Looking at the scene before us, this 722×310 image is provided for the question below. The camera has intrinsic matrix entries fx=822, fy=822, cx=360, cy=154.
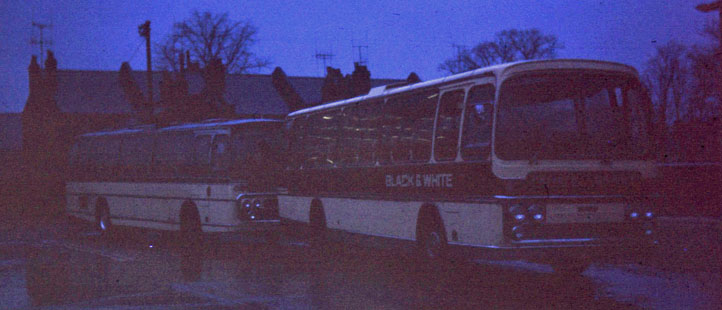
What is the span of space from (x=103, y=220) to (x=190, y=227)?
598cm

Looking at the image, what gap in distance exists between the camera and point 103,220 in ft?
78.1

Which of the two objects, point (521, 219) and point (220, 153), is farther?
point (220, 153)

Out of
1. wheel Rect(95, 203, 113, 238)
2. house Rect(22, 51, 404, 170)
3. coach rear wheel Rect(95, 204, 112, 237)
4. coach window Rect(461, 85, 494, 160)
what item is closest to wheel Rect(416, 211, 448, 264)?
coach window Rect(461, 85, 494, 160)

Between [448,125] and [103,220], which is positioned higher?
[448,125]

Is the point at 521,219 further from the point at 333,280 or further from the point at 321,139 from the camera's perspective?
the point at 321,139

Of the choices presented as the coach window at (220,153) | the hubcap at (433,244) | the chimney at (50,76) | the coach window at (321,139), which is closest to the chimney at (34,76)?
the chimney at (50,76)

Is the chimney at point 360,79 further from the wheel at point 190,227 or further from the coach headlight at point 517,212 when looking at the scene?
the coach headlight at point 517,212

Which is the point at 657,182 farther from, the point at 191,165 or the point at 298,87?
the point at 298,87

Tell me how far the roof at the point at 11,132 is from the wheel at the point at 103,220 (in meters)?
60.1

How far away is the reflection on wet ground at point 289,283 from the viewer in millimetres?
9789

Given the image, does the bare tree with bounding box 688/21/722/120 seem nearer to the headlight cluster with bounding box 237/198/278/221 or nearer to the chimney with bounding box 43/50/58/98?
the headlight cluster with bounding box 237/198/278/221

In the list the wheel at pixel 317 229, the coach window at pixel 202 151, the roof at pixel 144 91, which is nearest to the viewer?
the wheel at pixel 317 229

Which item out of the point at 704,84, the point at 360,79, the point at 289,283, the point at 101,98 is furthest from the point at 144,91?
the point at 289,283

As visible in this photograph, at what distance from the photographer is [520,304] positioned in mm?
9383
